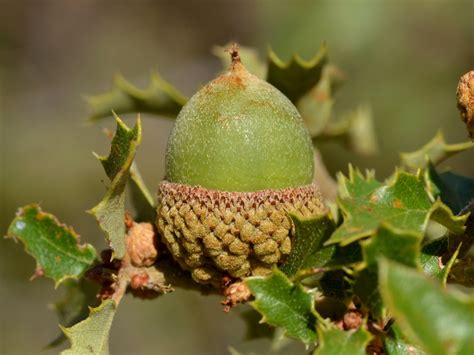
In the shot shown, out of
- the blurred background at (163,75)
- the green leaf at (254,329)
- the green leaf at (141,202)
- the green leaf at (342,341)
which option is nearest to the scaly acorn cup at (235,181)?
the green leaf at (141,202)

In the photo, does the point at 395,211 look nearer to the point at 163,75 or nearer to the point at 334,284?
the point at 334,284

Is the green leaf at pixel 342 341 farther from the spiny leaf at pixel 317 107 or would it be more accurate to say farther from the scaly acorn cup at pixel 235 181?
the spiny leaf at pixel 317 107

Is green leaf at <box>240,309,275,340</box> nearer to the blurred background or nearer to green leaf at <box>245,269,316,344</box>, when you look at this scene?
green leaf at <box>245,269,316,344</box>

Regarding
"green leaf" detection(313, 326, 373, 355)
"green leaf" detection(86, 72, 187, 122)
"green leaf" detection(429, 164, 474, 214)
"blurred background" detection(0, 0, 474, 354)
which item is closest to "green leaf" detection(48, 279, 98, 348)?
"green leaf" detection(86, 72, 187, 122)

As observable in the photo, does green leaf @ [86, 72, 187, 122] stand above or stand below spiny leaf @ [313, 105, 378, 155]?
above

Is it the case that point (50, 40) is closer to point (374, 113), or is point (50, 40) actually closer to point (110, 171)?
point (374, 113)

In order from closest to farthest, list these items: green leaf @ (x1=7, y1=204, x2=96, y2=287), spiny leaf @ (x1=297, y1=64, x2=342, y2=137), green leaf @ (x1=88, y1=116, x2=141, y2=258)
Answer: green leaf @ (x1=88, y1=116, x2=141, y2=258), green leaf @ (x1=7, y1=204, x2=96, y2=287), spiny leaf @ (x1=297, y1=64, x2=342, y2=137)

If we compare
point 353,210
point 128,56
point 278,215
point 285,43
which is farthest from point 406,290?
point 128,56
